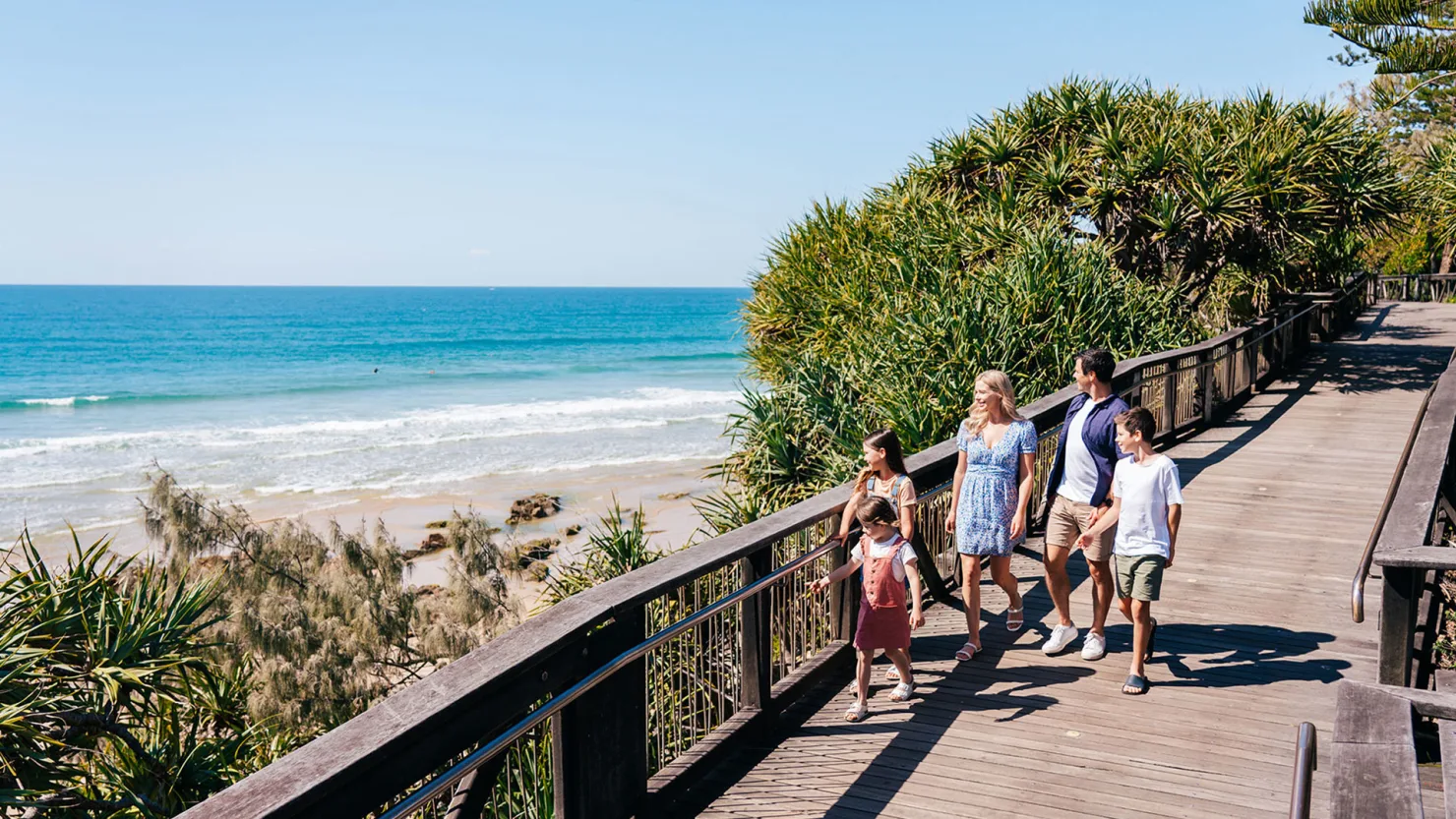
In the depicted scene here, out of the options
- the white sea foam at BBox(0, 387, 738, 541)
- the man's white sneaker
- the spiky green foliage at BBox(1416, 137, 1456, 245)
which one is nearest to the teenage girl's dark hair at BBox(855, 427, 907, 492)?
the man's white sneaker

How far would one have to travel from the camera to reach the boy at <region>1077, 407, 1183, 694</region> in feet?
18.2

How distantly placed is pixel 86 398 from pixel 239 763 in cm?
5632

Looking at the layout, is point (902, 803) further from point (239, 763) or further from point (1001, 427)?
point (239, 763)

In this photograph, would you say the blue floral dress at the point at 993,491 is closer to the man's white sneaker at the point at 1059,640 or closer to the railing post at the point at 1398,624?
the man's white sneaker at the point at 1059,640

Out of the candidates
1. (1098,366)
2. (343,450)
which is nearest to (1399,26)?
(1098,366)

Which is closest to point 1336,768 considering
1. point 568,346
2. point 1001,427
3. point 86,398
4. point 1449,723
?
point 1449,723

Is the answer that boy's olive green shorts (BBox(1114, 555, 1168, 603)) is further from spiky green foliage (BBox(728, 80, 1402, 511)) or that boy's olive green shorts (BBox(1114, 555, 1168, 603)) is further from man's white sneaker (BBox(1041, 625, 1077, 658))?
spiky green foliage (BBox(728, 80, 1402, 511))

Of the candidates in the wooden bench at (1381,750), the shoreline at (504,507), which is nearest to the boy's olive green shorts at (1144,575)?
the wooden bench at (1381,750)

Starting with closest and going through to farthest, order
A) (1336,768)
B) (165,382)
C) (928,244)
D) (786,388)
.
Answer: (1336,768)
(786,388)
(928,244)
(165,382)

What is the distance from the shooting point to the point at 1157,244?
67.3ft

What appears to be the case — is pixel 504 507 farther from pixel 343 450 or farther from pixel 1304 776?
pixel 1304 776

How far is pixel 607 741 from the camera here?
3895 mm

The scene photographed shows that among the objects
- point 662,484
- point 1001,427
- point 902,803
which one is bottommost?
point 662,484

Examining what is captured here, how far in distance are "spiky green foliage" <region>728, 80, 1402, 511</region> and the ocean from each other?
822 cm
